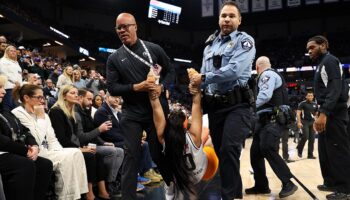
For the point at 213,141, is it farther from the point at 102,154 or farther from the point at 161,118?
the point at 102,154

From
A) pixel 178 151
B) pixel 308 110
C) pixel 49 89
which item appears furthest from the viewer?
pixel 308 110

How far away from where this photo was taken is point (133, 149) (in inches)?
115

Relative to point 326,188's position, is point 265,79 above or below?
above

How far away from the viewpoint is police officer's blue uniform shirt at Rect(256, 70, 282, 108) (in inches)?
158

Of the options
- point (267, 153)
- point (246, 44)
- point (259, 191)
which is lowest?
point (259, 191)

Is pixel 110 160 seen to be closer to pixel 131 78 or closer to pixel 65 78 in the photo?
pixel 131 78

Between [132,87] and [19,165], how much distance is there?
1.29m

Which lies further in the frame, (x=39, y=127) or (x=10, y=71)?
(x=10, y=71)

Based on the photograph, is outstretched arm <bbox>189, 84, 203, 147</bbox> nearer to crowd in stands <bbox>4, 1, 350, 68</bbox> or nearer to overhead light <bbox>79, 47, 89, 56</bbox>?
overhead light <bbox>79, 47, 89, 56</bbox>

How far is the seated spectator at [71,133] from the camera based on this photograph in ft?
13.8

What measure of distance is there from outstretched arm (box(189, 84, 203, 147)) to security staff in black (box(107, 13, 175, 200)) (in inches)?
12.4

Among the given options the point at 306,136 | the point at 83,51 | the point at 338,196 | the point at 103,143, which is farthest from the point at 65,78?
the point at 83,51

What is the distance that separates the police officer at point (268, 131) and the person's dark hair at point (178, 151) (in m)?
1.69

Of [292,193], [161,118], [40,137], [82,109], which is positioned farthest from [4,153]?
[292,193]
